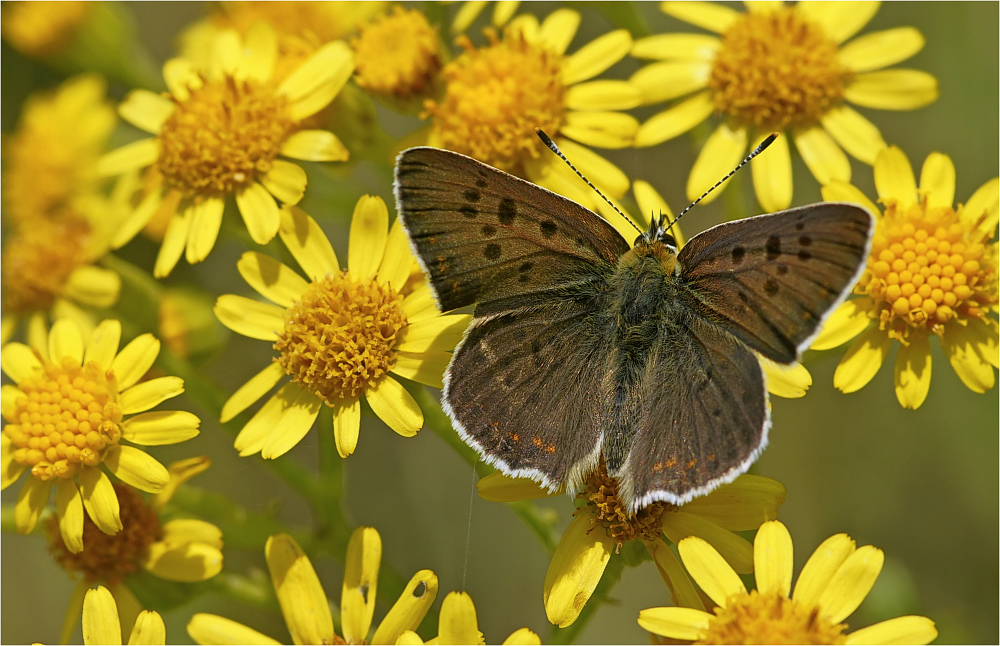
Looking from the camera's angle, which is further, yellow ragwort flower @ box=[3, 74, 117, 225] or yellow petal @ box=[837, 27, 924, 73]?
yellow ragwort flower @ box=[3, 74, 117, 225]

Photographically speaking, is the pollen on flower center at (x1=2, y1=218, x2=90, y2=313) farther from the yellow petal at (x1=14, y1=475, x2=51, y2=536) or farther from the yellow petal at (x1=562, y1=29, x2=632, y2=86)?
the yellow petal at (x1=562, y1=29, x2=632, y2=86)

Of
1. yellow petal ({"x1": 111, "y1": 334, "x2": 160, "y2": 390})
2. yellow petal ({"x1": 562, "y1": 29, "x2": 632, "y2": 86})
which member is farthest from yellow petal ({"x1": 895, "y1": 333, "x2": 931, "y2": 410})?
yellow petal ({"x1": 111, "y1": 334, "x2": 160, "y2": 390})

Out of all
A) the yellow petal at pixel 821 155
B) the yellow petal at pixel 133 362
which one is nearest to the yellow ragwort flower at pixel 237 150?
the yellow petal at pixel 133 362

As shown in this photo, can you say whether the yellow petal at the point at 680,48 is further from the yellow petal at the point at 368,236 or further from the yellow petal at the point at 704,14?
the yellow petal at the point at 368,236

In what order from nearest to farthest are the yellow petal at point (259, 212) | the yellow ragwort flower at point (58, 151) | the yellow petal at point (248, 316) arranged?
the yellow petal at point (248, 316) → the yellow petal at point (259, 212) → the yellow ragwort flower at point (58, 151)

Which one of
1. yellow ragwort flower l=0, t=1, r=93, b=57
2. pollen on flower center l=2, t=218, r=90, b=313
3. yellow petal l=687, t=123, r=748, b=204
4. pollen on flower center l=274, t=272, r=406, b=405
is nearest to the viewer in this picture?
pollen on flower center l=274, t=272, r=406, b=405

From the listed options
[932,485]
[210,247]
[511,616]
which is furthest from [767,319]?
[511,616]

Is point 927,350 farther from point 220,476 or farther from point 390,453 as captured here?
point 220,476
